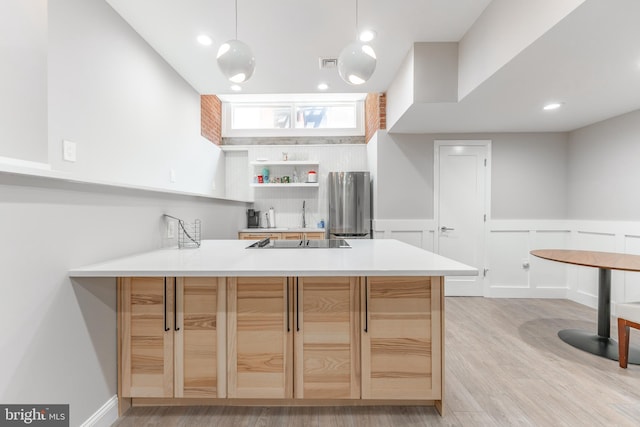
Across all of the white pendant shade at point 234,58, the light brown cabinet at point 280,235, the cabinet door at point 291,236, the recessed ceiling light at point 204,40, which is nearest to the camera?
the white pendant shade at point 234,58

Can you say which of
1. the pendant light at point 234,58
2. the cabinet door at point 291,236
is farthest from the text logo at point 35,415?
the cabinet door at point 291,236

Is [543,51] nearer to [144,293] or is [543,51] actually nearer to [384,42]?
[384,42]

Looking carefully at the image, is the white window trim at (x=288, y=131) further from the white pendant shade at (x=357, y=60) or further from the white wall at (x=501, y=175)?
the white pendant shade at (x=357, y=60)

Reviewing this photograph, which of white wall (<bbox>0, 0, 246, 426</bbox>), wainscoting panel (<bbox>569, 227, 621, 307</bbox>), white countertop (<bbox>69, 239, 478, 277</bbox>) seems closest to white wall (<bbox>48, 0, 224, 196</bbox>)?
white wall (<bbox>0, 0, 246, 426</bbox>)

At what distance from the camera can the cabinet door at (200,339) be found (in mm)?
1614

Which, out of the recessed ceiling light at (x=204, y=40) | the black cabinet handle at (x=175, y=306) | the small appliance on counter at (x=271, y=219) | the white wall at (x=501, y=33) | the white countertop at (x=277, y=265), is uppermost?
the recessed ceiling light at (x=204, y=40)

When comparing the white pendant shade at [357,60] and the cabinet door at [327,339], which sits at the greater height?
the white pendant shade at [357,60]

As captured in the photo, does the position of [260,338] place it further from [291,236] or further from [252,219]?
[252,219]

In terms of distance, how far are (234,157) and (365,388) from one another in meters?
4.43

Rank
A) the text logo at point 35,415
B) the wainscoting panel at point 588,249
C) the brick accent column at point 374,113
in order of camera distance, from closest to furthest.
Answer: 1. the text logo at point 35,415
2. the wainscoting panel at point 588,249
3. the brick accent column at point 374,113

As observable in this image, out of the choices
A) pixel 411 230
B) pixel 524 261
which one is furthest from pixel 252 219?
pixel 524 261

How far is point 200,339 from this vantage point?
1620 mm

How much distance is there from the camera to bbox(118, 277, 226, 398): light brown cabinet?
1614 millimetres

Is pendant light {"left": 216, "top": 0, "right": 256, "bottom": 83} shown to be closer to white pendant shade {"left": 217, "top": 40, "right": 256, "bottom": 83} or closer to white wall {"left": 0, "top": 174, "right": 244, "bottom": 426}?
white pendant shade {"left": 217, "top": 40, "right": 256, "bottom": 83}
